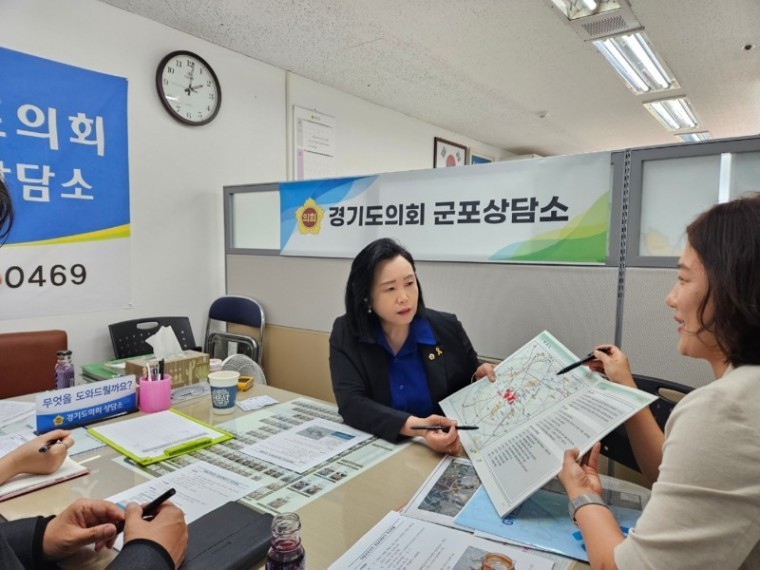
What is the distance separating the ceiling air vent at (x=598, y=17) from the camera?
2.58 metres

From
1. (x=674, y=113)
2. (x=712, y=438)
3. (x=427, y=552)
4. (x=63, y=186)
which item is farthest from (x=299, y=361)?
(x=674, y=113)

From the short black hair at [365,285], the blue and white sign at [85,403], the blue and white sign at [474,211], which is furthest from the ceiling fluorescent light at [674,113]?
the blue and white sign at [85,403]

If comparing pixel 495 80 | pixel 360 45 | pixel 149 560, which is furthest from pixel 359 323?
pixel 495 80

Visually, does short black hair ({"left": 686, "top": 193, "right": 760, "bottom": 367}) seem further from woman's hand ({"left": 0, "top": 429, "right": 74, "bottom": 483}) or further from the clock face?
the clock face

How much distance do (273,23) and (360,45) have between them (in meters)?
0.60

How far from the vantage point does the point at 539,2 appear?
259 centimetres

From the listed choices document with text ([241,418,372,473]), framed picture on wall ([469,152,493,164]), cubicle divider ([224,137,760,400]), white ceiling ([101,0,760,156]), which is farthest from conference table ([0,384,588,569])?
framed picture on wall ([469,152,493,164])

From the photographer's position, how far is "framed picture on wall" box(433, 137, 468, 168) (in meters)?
5.32

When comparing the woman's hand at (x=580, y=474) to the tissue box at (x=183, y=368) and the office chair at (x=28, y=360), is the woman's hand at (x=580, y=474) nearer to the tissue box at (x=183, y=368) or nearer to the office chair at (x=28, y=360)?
the tissue box at (x=183, y=368)

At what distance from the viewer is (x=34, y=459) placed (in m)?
1.10

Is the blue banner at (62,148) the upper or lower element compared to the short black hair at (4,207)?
upper

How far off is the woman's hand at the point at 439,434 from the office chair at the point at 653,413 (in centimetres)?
39

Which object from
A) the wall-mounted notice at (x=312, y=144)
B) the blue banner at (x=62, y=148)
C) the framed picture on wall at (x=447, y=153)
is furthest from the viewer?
the framed picture on wall at (x=447, y=153)

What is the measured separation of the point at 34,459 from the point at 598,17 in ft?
10.4
